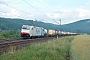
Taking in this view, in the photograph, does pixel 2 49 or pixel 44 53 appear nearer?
pixel 44 53

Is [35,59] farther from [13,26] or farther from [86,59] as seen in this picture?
[13,26]

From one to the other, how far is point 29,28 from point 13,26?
85959 millimetres

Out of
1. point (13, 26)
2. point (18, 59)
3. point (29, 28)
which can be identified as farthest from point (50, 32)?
Result: point (18, 59)

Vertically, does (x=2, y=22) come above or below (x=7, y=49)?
above

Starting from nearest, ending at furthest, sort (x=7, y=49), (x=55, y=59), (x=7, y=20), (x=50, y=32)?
1. (x=55, y=59)
2. (x=7, y=49)
3. (x=50, y=32)
4. (x=7, y=20)

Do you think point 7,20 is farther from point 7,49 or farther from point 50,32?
point 7,49

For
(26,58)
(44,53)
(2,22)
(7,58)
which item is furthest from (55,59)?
(2,22)

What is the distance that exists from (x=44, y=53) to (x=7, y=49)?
430 centimetres

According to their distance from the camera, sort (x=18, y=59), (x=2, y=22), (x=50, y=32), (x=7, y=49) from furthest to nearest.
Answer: (x=2, y=22) < (x=50, y=32) < (x=7, y=49) < (x=18, y=59)

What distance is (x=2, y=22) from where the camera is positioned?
125m

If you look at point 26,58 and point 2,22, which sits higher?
point 2,22

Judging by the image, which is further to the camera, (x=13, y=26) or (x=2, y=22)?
(x=13, y=26)

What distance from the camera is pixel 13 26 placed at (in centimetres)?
13312

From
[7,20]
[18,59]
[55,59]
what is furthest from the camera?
[7,20]
